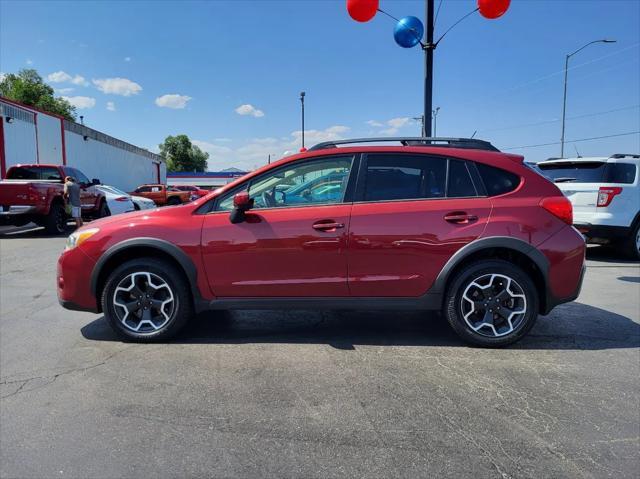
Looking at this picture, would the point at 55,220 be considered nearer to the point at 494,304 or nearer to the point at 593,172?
the point at 494,304

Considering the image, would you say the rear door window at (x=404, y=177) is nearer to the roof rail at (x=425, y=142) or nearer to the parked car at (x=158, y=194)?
the roof rail at (x=425, y=142)

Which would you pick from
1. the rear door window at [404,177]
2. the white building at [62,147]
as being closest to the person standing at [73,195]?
the white building at [62,147]

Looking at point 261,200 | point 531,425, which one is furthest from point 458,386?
point 261,200

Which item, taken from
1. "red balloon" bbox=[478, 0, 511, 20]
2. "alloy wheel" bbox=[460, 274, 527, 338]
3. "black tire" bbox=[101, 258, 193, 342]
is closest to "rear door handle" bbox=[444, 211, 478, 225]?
"alloy wheel" bbox=[460, 274, 527, 338]

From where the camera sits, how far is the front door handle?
151 inches

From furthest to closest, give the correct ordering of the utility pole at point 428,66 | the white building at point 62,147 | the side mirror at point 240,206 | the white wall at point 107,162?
the white wall at point 107,162, the white building at point 62,147, the utility pole at point 428,66, the side mirror at point 240,206

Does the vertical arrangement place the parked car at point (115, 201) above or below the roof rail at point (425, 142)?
below

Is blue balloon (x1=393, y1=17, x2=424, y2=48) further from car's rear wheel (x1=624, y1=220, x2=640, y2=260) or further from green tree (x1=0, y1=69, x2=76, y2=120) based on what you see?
green tree (x1=0, y1=69, x2=76, y2=120)

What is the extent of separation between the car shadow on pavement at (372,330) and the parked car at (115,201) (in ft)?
40.7

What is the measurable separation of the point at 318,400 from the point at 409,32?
7.85 m

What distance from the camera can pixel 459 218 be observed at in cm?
388

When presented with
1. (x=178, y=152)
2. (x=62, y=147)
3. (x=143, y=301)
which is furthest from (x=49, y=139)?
(x=178, y=152)

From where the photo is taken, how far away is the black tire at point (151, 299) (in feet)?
13.0

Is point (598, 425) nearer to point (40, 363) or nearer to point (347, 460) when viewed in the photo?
point (347, 460)
